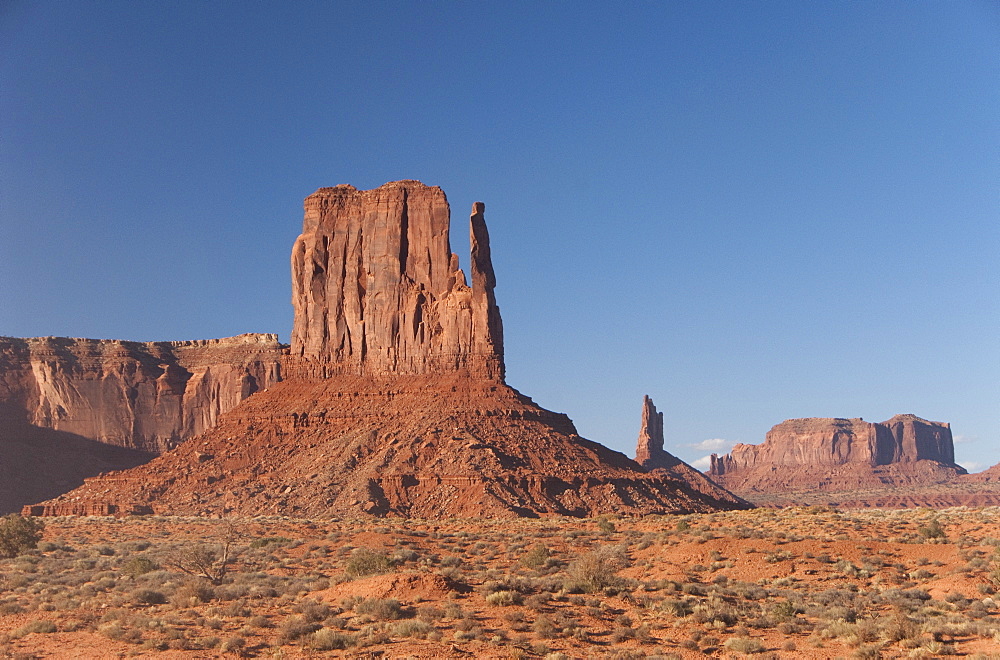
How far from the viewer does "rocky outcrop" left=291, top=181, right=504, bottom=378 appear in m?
85.7

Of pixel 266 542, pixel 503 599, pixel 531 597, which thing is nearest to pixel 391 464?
pixel 266 542

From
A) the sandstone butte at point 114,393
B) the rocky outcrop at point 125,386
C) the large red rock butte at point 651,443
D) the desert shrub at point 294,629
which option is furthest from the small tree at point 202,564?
the large red rock butte at point 651,443

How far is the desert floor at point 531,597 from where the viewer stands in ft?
81.8

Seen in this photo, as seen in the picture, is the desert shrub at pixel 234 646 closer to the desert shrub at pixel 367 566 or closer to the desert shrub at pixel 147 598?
the desert shrub at pixel 147 598

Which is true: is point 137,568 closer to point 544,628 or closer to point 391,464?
point 544,628

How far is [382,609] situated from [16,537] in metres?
29.5

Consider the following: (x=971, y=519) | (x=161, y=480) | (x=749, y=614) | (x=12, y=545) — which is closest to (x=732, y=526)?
(x=971, y=519)

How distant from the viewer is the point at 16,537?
49.7m

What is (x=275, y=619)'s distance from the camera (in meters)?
28.1

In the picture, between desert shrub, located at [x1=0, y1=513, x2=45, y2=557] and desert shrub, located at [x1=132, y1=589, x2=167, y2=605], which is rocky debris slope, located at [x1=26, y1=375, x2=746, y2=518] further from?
desert shrub, located at [x1=132, y1=589, x2=167, y2=605]

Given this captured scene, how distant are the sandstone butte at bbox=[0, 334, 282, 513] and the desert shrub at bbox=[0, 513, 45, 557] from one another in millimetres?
72645

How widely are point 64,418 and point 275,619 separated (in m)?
110

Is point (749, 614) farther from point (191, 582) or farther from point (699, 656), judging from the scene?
point (191, 582)

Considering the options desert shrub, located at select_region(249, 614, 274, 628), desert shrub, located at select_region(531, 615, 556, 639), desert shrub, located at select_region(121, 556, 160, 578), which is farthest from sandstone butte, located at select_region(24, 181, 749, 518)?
desert shrub, located at select_region(531, 615, 556, 639)
